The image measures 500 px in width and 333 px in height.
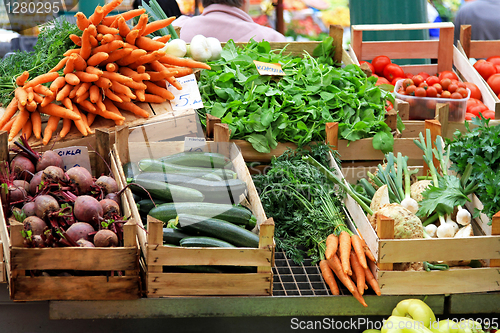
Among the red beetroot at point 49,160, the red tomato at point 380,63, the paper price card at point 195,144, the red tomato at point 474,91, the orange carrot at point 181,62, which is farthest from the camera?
the red tomato at point 380,63

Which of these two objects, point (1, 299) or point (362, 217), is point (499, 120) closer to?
point (362, 217)

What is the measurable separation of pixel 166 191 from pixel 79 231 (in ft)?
1.39

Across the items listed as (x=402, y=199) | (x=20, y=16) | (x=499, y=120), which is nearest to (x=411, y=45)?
(x=499, y=120)

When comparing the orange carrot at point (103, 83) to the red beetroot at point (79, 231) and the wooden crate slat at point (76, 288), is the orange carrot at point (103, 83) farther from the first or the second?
the wooden crate slat at point (76, 288)

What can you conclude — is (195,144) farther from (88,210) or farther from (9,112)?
(9,112)

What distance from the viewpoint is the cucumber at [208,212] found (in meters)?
1.98

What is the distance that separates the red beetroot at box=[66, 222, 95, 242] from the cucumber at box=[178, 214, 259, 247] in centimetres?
36

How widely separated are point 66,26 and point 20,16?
7.79 ft

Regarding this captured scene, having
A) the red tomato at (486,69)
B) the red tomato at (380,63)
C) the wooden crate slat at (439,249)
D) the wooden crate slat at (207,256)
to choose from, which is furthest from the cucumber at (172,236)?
the red tomato at (486,69)

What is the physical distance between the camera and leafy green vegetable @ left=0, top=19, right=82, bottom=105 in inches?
107

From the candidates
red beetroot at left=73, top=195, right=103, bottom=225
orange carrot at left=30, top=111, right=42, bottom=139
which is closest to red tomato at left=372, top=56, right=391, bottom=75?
orange carrot at left=30, top=111, right=42, bottom=139

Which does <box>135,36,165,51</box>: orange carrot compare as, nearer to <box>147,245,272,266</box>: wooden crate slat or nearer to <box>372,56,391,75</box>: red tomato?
<box>147,245,272,266</box>: wooden crate slat

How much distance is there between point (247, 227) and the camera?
2029mm

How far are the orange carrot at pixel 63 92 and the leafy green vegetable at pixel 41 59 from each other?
314 millimetres
